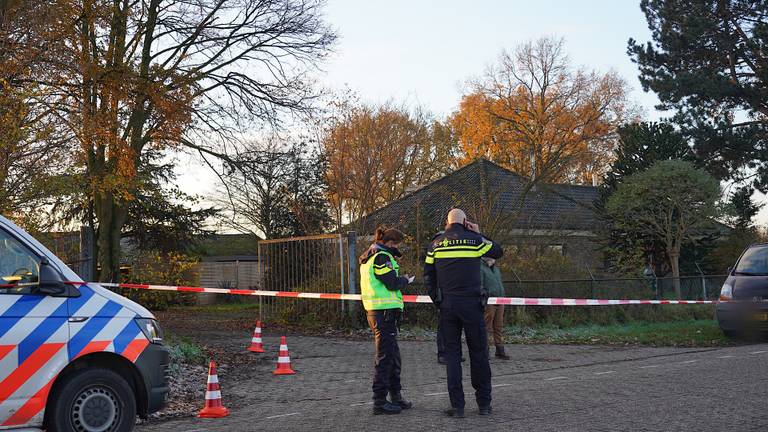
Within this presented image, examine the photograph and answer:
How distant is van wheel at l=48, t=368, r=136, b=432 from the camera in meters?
6.25

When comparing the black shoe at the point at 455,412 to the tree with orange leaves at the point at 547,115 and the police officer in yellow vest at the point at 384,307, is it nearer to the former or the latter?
the police officer in yellow vest at the point at 384,307

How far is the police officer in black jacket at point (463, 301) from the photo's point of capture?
25.5ft

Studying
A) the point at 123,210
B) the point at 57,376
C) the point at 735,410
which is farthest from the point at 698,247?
the point at 57,376

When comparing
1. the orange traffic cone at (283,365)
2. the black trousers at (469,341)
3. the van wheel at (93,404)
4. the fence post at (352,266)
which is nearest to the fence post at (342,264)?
the fence post at (352,266)

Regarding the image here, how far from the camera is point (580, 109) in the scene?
160ft

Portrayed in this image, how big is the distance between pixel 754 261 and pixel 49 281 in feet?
43.1

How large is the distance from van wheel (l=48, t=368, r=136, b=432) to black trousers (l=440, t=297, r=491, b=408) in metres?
2.87

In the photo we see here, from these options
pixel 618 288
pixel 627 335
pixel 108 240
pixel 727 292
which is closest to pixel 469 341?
pixel 727 292

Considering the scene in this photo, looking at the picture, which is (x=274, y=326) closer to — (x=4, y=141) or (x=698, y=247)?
(x=4, y=141)

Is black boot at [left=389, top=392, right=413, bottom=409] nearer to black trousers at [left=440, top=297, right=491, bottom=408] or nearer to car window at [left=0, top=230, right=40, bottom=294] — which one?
black trousers at [left=440, top=297, right=491, bottom=408]

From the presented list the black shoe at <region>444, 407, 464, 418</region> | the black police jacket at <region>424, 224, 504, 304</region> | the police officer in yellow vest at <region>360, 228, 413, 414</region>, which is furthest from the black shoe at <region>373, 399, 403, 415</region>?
the black police jacket at <region>424, 224, 504, 304</region>

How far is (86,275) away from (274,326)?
457cm

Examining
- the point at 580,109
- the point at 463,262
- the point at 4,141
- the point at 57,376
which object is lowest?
the point at 57,376

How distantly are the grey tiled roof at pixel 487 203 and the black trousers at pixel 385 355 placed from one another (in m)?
12.5
